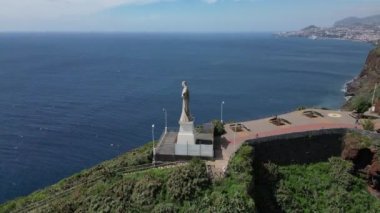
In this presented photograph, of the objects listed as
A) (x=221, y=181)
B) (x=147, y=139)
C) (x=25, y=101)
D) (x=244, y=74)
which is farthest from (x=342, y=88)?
(x=221, y=181)

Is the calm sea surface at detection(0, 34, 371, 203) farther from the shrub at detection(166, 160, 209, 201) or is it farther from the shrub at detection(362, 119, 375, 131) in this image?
the shrub at detection(362, 119, 375, 131)

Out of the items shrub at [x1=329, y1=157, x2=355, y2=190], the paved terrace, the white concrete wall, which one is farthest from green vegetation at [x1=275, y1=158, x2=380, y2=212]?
the white concrete wall

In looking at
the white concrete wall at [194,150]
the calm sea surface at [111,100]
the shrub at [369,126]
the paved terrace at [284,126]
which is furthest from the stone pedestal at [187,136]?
the calm sea surface at [111,100]

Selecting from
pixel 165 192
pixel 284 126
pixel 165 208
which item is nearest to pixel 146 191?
pixel 165 192

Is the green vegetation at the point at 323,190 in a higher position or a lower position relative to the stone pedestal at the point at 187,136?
lower

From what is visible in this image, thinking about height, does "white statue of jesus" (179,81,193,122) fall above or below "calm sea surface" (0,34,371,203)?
above

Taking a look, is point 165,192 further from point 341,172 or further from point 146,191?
point 341,172

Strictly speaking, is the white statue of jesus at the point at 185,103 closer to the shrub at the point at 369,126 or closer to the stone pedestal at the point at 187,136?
the stone pedestal at the point at 187,136
